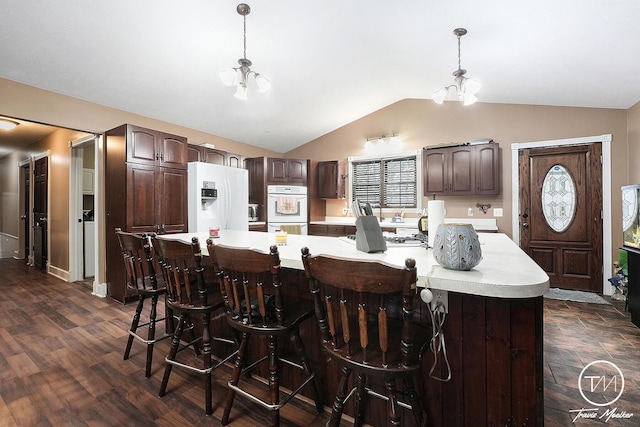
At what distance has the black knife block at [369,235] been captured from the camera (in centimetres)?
163

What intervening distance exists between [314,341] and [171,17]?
9.60ft

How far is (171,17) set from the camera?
8.55 feet

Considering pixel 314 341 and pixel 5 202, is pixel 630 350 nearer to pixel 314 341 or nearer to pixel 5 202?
pixel 314 341

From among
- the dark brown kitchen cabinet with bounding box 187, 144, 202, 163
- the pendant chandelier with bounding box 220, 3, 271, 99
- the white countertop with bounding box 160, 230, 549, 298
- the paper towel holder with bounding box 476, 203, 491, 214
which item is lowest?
the white countertop with bounding box 160, 230, 549, 298

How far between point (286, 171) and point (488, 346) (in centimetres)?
482

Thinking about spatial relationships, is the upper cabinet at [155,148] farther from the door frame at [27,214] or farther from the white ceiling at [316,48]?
the door frame at [27,214]

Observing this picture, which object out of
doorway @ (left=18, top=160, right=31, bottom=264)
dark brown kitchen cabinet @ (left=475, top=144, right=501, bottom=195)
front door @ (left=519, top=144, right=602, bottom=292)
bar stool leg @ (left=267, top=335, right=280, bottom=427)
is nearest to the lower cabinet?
front door @ (left=519, top=144, right=602, bottom=292)

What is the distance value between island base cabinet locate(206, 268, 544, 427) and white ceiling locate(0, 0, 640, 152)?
93.0 inches

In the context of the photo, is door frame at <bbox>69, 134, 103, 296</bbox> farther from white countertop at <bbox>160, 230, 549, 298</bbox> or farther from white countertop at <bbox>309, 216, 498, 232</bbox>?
white countertop at <bbox>160, 230, 549, 298</bbox>

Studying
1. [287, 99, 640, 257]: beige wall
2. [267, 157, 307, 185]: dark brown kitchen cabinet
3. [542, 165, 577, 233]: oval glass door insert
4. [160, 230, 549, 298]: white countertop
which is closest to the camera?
[160, 230, 549, 298]: white countertop

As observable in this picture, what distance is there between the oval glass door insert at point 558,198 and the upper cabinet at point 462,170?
628 mm

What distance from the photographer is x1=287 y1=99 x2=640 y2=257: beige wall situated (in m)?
3.75

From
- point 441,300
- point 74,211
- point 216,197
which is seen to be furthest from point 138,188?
point 441,300

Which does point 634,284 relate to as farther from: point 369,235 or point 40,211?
point 40,211
